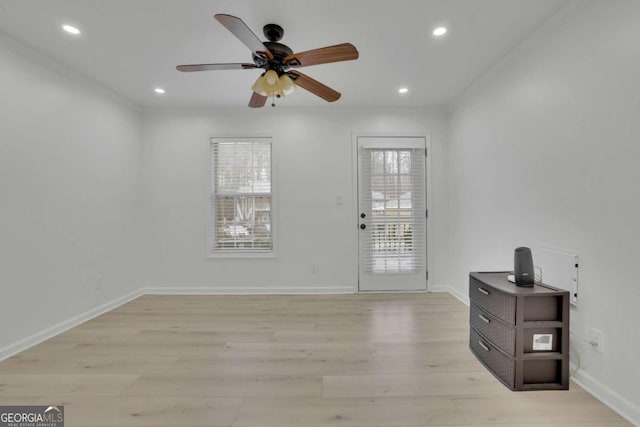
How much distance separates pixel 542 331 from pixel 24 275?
161 inches

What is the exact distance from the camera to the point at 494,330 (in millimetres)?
2049

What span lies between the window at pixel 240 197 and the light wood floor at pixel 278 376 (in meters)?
1.13

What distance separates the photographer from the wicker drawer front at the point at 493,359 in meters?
1.88

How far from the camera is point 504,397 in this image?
70.6 inches

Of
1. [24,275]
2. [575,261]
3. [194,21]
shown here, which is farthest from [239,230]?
[575,261]

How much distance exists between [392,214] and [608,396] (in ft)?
8.58

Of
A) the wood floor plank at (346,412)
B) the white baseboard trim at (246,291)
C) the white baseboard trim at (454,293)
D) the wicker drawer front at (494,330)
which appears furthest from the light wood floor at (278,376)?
the white baseboard trim at (246,291)

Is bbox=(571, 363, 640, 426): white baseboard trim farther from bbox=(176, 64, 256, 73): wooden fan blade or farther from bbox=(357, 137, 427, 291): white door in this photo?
bbox=(176, 64, 256, 73): wooden fan blade

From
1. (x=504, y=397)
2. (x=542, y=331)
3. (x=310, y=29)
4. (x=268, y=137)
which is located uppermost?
(x=310, y=29)

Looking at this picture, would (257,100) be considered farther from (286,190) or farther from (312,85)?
(286,190)

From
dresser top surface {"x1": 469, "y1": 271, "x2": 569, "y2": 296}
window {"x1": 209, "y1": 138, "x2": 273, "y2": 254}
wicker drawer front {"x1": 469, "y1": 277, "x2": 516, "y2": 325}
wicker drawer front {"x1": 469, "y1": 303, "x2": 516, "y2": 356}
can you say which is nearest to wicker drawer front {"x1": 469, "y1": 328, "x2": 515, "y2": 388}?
wicker drawer front {"x1": 469, "y1": 303, "x2": 516, "y2": 356}

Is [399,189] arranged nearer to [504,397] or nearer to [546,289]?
[546,289]

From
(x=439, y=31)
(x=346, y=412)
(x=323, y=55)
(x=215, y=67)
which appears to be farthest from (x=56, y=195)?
(x=439, y=31)

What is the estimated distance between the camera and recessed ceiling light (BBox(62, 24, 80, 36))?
7.24ft
